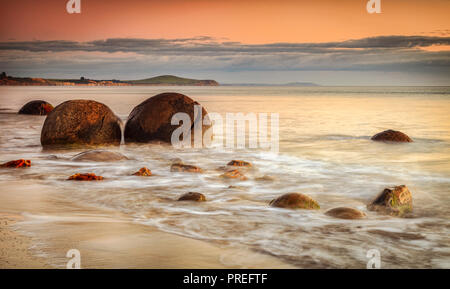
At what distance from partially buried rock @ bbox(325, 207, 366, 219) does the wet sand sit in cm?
155

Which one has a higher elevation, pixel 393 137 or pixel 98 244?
pixel 393 137

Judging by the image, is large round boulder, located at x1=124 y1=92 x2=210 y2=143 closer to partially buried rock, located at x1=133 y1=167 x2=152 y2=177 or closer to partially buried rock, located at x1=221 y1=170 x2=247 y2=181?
partially buried rock, located at x1=133 y1=167 x2=152 y2=177

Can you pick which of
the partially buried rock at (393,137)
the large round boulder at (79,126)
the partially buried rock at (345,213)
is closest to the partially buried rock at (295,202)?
the partially buried rock at (345,213)

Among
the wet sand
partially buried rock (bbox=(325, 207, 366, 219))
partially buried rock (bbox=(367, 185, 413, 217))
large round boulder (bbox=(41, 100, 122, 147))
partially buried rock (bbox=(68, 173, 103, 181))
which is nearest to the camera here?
the wet sand

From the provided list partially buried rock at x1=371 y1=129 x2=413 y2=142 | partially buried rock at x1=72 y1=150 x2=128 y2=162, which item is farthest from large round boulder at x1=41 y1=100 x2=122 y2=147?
partially buried rock at x1=371 y1=129 x2=413 y2=142

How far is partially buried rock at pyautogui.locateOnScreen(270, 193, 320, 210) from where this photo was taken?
219 inches

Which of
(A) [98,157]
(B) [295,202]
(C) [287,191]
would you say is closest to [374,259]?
(B) [295,202]

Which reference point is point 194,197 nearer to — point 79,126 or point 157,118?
point 157,118

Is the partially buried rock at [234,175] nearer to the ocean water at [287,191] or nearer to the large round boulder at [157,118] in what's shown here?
the ocean water at [287,191]

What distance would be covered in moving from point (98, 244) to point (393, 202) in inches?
130

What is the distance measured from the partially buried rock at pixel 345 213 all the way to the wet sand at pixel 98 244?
155 cm

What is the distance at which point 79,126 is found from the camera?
35.7 feet
